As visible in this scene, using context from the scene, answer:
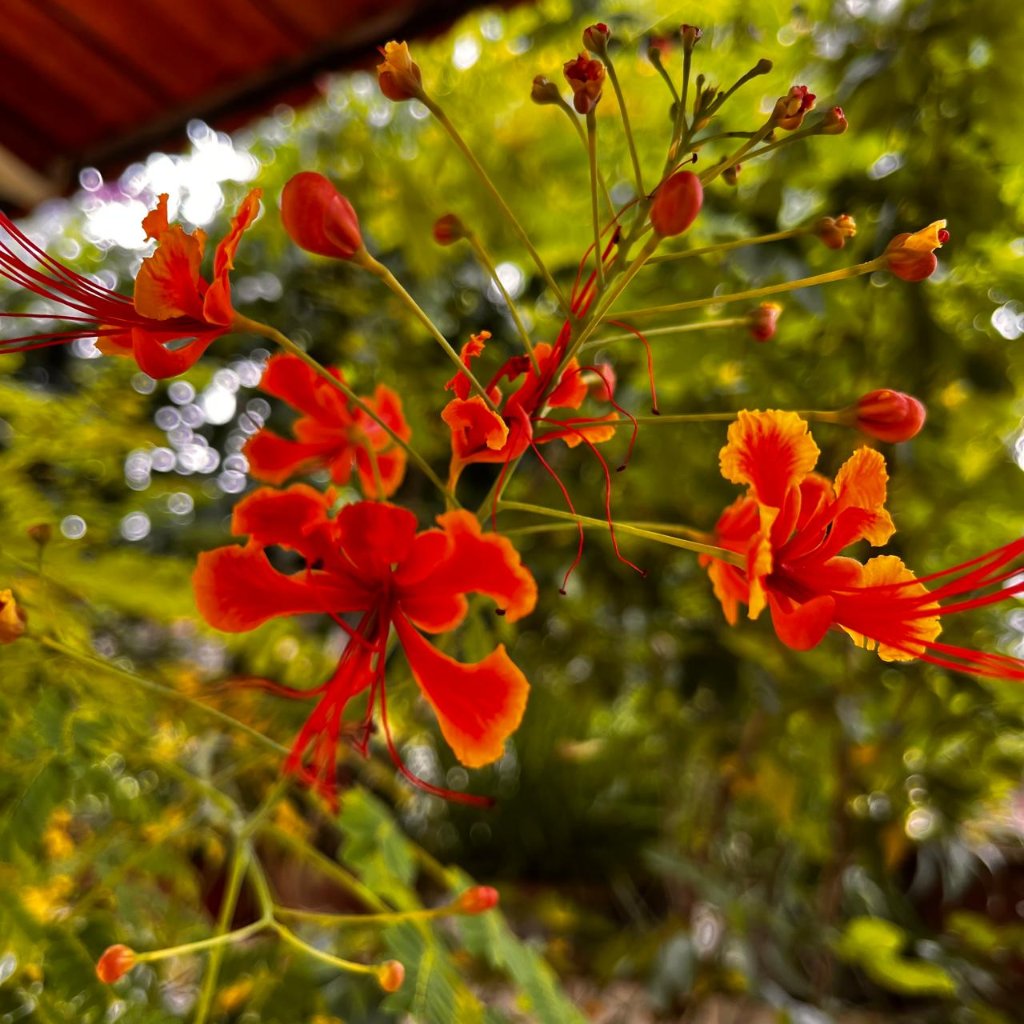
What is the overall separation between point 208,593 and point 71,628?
273 millimetres

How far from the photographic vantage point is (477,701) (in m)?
0.36

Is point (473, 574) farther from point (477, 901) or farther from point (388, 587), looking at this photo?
point (477, 901)

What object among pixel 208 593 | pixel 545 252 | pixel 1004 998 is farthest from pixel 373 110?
pixel 1004 998

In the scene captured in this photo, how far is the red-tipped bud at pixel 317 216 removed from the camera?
1.12 ft

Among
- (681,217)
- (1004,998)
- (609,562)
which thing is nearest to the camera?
(681,217)

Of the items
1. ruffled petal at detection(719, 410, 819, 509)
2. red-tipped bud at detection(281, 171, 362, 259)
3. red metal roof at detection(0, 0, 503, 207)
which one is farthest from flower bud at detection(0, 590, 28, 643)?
red metal roof at detection(0, 0, 503, 207)

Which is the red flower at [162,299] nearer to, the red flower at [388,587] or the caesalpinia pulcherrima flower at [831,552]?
the red flower at [388,587]

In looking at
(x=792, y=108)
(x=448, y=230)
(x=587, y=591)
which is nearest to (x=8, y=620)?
(x=448, y=230)

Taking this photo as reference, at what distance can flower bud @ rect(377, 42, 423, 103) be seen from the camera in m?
0.35

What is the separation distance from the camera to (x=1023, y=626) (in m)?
1.05

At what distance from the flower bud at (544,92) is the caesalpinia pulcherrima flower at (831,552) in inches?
6.2

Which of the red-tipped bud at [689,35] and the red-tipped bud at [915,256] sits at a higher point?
the red-tipped bud at [689,35]

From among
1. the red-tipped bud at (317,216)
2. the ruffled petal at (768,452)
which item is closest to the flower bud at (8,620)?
the red-tipped bud at (317,216)

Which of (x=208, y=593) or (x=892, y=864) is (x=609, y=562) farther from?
(x=208, y=593)
